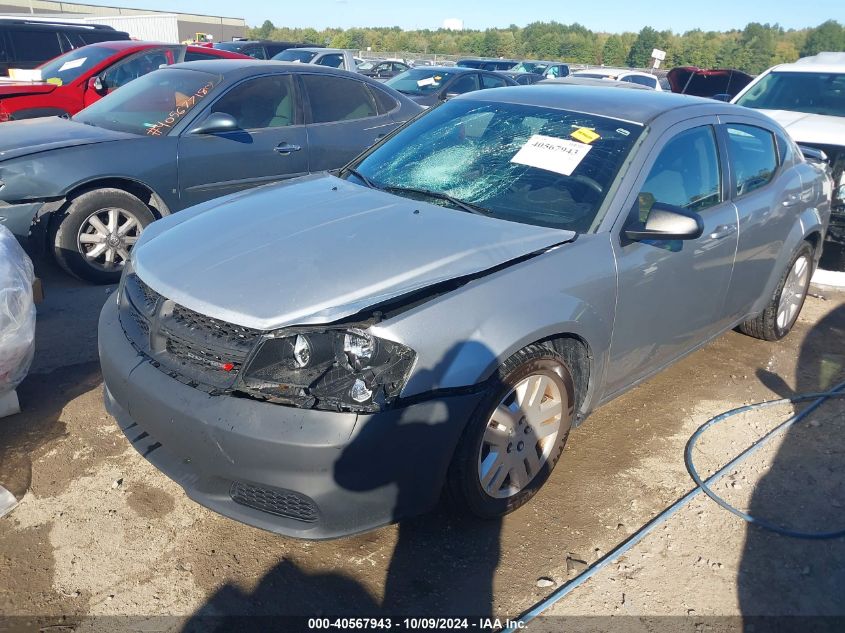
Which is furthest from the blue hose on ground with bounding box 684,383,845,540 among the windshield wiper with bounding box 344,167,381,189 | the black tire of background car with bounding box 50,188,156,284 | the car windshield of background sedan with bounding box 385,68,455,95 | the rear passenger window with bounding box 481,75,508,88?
the rear passenger window with bounding box 481,75,508,88

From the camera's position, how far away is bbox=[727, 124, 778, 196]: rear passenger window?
153 inches

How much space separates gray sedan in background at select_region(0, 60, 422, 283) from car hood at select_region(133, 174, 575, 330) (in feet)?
7.51

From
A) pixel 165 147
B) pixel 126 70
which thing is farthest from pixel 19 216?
pixel 126 70

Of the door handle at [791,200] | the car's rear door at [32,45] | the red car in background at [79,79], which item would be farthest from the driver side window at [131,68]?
the door handle at [791,200]

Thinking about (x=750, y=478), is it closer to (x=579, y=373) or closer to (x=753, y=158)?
(x=579, y=373)

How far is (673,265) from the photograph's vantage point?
332 cm

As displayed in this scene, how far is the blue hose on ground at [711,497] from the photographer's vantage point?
253 cm

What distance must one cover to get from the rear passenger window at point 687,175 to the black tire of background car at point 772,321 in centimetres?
122

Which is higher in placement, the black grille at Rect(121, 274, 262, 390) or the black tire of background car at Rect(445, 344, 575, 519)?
the black grille at Rect(121, 274, 262, 390)

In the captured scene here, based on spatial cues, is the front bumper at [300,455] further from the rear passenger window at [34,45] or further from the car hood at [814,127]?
the rear passenger window at [34,45]

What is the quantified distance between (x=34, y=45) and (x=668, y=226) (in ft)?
40.4

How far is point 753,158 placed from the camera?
407 centimetres

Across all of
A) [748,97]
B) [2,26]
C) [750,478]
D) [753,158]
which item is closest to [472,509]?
[750,478]

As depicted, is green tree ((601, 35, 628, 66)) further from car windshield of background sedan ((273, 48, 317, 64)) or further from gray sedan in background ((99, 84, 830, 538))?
gray sedan in background ((99, 84, 830, 538))
